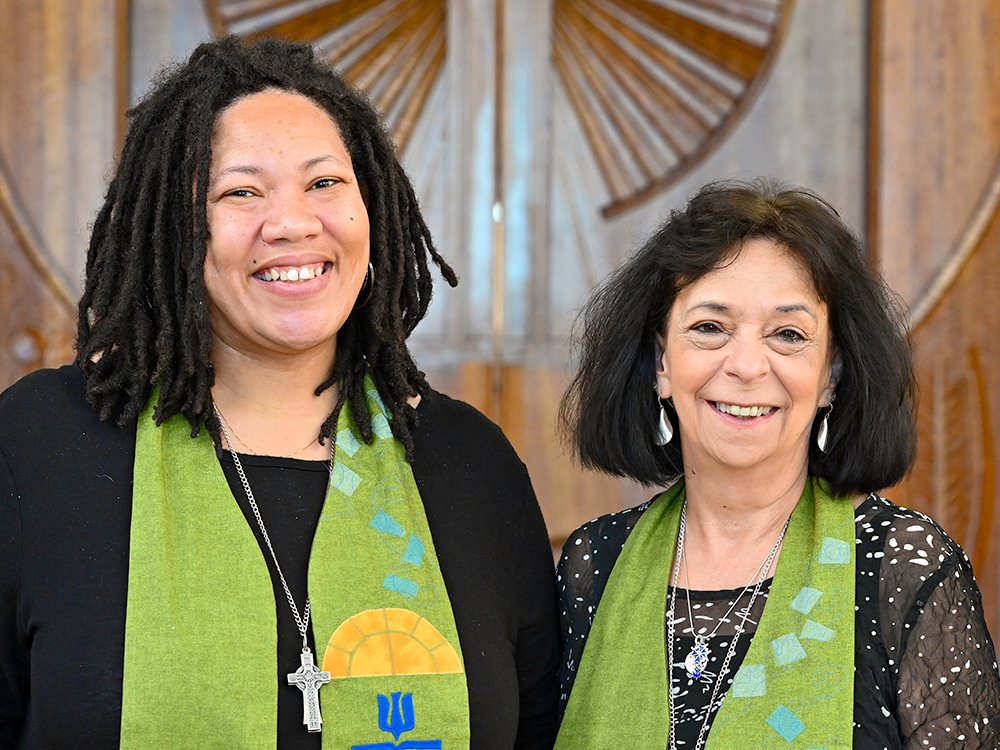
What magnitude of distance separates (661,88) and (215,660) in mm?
2125

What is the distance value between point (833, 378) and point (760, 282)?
20cm

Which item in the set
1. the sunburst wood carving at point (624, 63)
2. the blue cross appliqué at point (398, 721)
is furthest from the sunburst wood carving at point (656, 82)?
the blue cross appliqué at point (398, 721)

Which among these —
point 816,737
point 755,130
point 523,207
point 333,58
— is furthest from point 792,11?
point 816,737

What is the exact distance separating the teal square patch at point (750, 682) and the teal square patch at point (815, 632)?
74 millimetres

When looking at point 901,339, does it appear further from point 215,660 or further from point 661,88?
→ point 661,88

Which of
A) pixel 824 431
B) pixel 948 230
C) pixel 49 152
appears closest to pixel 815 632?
pixel 824 431

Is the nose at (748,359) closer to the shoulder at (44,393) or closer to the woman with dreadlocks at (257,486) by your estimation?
the woman with dreadlocks at (257,486)

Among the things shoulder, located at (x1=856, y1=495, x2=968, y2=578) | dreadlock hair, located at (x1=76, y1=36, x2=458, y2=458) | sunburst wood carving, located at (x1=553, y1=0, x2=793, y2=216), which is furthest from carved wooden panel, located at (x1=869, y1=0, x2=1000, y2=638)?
dreadlock hair, located at (x1=76, y1=36, x2=458, y2=458)

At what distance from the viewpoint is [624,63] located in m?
3.23

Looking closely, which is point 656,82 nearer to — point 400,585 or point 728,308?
point 728,308

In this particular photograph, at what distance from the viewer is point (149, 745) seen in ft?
5.15

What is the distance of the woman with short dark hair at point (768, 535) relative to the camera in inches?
64.6

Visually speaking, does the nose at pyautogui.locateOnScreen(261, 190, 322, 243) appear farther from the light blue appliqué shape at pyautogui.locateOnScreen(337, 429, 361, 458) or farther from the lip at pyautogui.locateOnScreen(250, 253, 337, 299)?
the light blue appliqué shape at pyautogui.locateOnScreen(337, 429, 361, 458)

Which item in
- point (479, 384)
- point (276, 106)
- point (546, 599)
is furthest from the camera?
point (479, 384)
